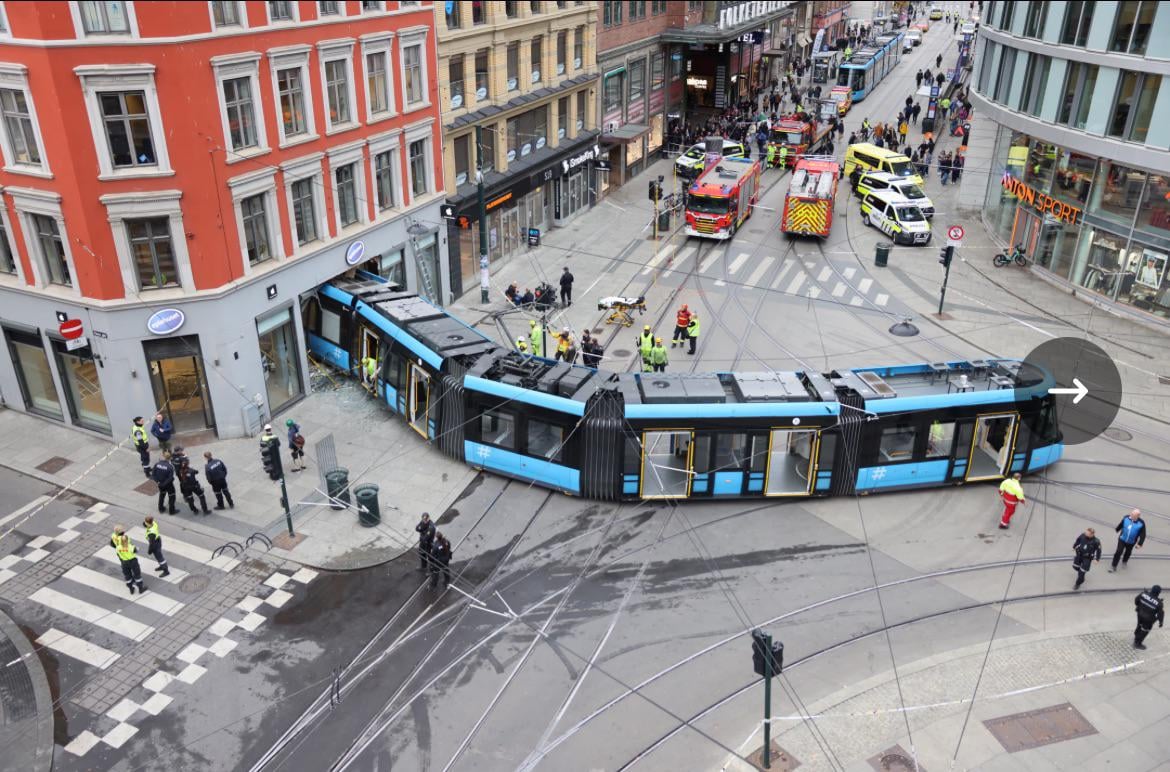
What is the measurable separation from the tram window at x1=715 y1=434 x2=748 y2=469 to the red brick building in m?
13.3

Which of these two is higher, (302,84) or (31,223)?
(302,84)

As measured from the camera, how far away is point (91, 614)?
733 inches

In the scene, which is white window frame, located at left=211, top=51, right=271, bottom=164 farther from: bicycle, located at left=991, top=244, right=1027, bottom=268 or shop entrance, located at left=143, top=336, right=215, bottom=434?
bicycle, located at left=991, top=244, right=1027, bottom=268

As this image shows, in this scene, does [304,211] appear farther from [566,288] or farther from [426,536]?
[426,536]

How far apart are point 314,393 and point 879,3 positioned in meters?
133

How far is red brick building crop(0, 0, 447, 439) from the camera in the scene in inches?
816

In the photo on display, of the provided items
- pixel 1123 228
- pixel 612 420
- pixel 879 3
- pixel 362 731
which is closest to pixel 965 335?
pixel 1123 228

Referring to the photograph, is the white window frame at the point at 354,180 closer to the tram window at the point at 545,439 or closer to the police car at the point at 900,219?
the tram window at the point at 545,439

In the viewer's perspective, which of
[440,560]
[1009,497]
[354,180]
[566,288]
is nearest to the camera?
[440,560]

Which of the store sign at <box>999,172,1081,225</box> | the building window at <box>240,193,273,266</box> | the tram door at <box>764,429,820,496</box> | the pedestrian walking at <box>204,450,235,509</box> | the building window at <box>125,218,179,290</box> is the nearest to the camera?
the tram door at <box>764,429,820,496</box>

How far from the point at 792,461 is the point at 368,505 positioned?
10.5 m

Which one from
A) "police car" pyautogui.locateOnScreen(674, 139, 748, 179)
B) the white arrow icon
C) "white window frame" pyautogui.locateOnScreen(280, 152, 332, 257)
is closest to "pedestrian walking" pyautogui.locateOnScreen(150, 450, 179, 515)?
"white window frame" pyautogui.locateOnScreen(280, 152, 332, 257)
